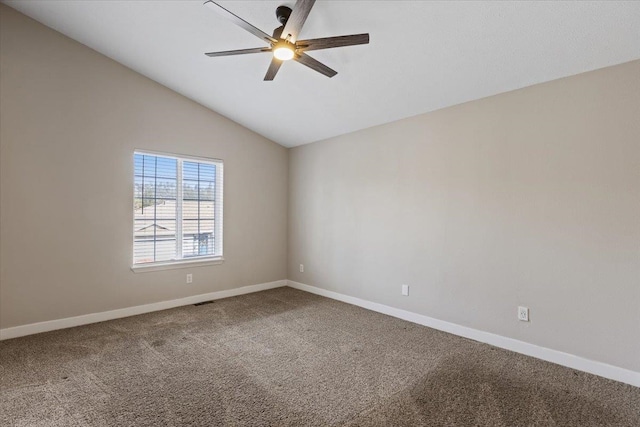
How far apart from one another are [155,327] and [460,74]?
13.4ft

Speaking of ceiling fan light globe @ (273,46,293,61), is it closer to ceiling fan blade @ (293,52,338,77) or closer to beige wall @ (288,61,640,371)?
ceiling fan blade @ (293,52,338,77)

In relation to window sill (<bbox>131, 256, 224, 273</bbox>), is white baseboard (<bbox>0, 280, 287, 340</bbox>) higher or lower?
lower

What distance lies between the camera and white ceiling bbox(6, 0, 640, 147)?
2.25m

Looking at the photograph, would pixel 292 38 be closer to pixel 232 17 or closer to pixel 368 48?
pixel 232 17

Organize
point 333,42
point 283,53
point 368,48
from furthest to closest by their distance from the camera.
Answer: point 368,48 < point 283,53 < point 333,42

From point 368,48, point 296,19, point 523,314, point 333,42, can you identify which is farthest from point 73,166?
point 523,314

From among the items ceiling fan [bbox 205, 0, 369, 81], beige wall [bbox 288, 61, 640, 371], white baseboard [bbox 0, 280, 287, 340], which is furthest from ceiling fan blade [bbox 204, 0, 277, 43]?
white baseboard [bbox 0, 280, 287, 340]

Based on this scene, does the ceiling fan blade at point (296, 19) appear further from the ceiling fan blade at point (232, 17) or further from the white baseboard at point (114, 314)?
the white baseboard at point (114, 314)

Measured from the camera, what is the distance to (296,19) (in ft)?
6.59

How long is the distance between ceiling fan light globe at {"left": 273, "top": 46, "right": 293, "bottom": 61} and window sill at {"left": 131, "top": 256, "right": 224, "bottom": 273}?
308cm

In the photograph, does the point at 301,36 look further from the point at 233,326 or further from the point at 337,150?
the point at 233,326

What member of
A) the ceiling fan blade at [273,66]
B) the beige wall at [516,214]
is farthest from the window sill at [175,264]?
the ceiling fan blade at [273,66]

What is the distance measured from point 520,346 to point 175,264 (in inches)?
160

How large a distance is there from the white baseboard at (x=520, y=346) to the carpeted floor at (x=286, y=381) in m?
0.09
